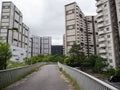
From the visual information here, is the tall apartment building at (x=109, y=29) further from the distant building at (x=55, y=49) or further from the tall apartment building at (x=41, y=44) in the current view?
the distant building at (x=55, y=49)

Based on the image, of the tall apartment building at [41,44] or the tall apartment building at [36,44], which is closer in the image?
the tall apartment building at [36,44]

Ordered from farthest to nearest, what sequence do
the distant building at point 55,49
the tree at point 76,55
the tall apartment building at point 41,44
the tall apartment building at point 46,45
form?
the distant building at point 55,49 < the tall apartment building at point 46,45 < the tall apartment building at point 41,44 < the tree at point 76,55

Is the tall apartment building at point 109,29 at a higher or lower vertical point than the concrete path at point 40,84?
higher

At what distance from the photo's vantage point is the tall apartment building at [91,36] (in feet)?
329

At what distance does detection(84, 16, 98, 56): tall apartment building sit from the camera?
329ft

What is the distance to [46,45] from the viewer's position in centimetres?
16350

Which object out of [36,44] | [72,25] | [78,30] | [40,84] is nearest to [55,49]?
[36,44]

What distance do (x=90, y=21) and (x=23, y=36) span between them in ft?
129

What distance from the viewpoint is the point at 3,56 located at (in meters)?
21.9

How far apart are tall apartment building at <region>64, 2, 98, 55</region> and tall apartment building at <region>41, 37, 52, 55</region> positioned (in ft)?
217

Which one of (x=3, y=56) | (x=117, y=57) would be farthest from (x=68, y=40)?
(x=3, y=56)

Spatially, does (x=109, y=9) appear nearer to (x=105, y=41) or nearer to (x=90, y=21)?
(x=105, y=41)

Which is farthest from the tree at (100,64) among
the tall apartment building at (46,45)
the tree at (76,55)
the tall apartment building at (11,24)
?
the tall apartment building at (46,45)

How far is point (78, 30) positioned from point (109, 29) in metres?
34.2
